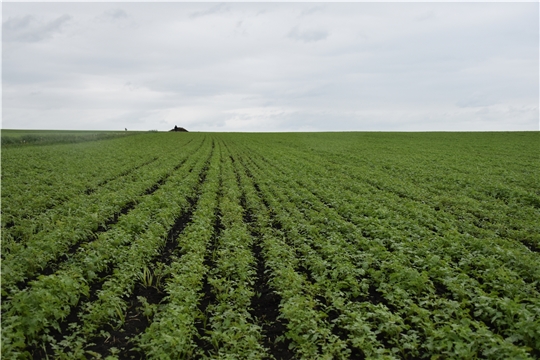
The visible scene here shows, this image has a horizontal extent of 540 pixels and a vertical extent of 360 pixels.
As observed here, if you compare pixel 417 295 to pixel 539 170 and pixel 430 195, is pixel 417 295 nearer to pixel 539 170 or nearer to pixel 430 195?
pixel 430 195

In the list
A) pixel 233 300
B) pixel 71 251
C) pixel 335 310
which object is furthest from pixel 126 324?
pixel 71 251

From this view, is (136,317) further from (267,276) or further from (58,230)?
(58,230)

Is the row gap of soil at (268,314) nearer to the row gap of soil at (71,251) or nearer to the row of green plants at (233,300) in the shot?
the row of green plants at (233,300)

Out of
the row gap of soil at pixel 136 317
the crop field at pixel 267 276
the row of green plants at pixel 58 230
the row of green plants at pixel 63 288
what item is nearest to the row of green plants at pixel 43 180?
the crop field at pixel 267 276

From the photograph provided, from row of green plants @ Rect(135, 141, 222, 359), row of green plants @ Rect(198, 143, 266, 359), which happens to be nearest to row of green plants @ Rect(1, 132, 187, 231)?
row of green plants @ Rect(135, 141, 222, 359)

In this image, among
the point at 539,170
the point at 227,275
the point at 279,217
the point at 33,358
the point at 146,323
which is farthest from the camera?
the point at 539,170

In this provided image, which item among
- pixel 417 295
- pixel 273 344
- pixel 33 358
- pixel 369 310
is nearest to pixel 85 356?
pixel 33 358

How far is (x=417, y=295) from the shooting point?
7.75m

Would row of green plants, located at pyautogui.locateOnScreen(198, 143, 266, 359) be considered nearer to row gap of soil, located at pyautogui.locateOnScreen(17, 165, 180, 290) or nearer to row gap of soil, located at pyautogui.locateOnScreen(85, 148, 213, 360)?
row gap of soil, located at pyautogui.locateOnScreen(85, 148, 213, 360)

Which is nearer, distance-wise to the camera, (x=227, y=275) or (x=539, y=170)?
(x=227, y=275)

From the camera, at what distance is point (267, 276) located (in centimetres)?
894

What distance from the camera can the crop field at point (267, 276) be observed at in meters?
5.98

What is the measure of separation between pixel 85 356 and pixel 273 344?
2.99m

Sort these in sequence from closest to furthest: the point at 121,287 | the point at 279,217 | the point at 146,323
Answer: the point at 146,323 < the point at 121,287 < the point at 279,217
